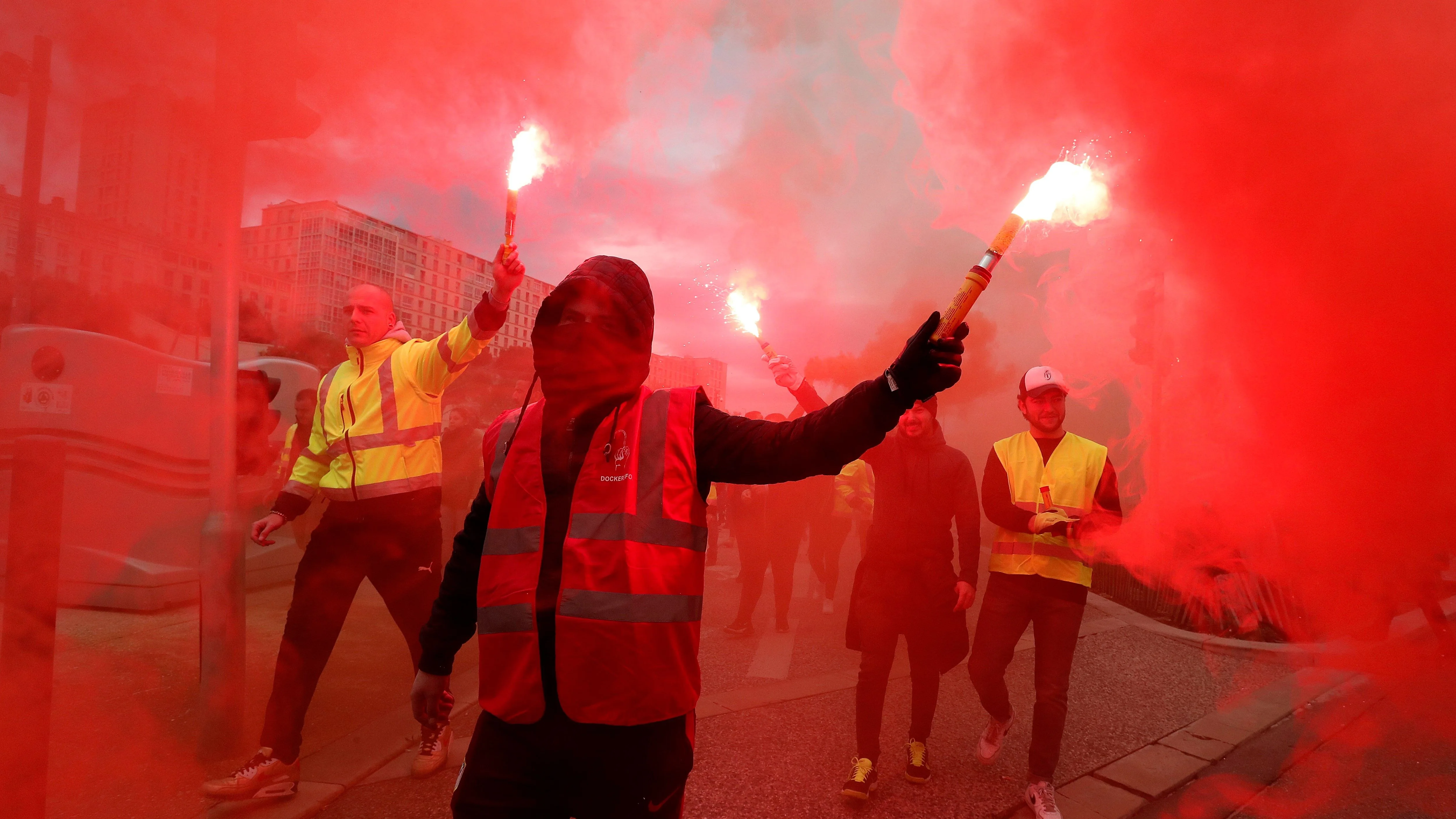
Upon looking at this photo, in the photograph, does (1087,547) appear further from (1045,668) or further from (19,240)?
(19,240)

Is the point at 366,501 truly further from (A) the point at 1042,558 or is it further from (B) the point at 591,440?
(A) the point at 1042,558

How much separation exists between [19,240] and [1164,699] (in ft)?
24.1

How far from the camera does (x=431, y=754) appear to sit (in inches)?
125

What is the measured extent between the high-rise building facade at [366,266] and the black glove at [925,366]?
3707 millimetres

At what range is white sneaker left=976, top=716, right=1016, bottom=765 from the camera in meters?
3.46

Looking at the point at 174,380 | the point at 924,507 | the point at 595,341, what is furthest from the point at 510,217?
the point at 174,380

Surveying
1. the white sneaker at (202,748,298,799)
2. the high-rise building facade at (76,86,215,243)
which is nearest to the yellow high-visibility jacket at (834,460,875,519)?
the white sneaker at (202,748,298,799)

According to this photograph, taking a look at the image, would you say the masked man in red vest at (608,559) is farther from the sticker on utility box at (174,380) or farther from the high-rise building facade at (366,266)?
the sticker on utility box at (174,380)

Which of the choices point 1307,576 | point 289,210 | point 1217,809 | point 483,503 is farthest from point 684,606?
point 1307,576

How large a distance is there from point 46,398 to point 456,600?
5047 millimetres

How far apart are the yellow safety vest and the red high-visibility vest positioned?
219cm

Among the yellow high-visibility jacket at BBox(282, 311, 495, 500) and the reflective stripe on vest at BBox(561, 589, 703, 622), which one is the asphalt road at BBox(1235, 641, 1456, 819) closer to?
the reflective stripe on vest at BBox(561, 589, 703, 622)

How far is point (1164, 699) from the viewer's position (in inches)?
191

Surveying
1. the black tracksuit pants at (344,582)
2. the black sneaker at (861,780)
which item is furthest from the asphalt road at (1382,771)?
the black tracksuit pants at (344,582)
